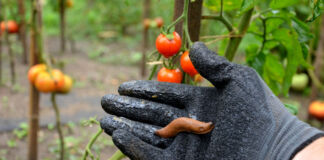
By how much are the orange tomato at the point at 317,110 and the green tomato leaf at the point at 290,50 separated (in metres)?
2.31

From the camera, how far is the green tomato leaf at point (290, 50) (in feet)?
3.32

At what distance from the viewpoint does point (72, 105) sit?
3244mm


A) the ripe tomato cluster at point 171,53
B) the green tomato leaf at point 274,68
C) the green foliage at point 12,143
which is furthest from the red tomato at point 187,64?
the green foliage at point 12,143

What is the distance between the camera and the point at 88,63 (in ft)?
16.2

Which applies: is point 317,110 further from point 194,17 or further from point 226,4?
point 194,17

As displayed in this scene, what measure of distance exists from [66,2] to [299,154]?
4547 millimetres

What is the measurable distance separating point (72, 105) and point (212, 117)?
2663mm

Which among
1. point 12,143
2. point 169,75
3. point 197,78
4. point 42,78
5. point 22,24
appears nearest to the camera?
point 169,75

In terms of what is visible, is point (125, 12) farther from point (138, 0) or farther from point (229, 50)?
point (229, 50)

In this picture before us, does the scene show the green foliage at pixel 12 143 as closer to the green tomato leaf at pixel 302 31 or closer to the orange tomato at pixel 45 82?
the orange tomato at pixel 45 82

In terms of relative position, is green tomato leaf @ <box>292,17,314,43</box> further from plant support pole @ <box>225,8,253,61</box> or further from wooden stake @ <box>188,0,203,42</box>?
wooden stake @ <box>188,0,203,42</box>

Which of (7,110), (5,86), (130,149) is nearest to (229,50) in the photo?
(130,149)

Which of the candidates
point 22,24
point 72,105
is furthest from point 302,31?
point 22,24

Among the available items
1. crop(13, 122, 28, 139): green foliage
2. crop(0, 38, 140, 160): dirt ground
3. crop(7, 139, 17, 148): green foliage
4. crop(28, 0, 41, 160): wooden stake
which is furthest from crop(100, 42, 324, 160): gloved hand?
crop(13, 122, 28, 139): green foliage
